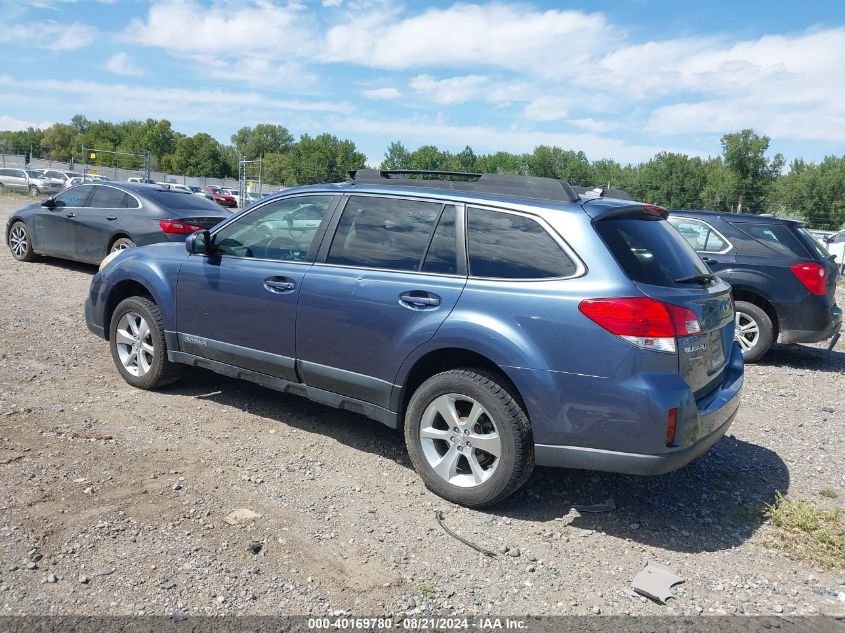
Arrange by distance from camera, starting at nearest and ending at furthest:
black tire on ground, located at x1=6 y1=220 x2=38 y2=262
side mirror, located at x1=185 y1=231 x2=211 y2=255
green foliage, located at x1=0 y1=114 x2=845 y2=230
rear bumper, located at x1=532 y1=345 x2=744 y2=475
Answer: rear bumper, located at x1=532 y1=345 x2=744 y2=475, side mirror, located at x1=185 y1=231 x2=211 y2=255, black tire on ground, located at x1=6 y1=220 x2=38 y2=262, green foliage, located at x1=0 y1=114 x2=845 y2=230

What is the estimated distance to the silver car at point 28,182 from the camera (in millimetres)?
40656

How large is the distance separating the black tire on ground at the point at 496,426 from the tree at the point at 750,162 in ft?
275

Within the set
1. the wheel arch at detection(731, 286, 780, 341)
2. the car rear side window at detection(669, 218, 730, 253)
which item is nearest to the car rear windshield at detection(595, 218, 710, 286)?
the wheel arch at detection(731, 286, 780, 341)

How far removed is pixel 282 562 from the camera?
332 cm

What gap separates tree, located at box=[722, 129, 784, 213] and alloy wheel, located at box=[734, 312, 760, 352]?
258 feet

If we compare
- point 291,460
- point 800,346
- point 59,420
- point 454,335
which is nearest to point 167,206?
point 59,420

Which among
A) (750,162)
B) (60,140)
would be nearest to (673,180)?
(750,162)

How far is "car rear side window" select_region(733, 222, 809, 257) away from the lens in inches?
315

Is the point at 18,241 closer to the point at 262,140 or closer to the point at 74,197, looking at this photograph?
the point at 74,197

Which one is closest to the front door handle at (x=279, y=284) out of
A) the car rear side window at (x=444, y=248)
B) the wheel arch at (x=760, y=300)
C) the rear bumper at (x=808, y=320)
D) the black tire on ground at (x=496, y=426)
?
the car rear side window at (x=444, y=248)

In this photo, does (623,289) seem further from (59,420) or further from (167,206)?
(167,206)

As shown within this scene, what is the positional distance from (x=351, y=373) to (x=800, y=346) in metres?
7.89

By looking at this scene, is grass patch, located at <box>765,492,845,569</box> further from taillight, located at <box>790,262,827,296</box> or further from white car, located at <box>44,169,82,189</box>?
white car, located at <box>44,169,82,189</box>

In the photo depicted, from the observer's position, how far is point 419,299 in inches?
159
